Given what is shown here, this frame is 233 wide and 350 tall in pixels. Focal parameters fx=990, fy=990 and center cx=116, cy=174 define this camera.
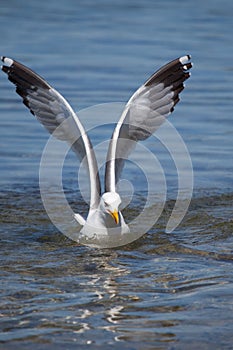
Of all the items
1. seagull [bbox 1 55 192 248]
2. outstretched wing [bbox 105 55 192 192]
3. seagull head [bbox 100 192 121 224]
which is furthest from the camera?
outstretched wing [bbox 105 55 192 192]

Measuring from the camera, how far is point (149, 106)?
923cm

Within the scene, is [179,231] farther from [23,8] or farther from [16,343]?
[23,8]

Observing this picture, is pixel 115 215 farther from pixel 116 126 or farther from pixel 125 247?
pixel 116 126

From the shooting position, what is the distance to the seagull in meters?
8.71

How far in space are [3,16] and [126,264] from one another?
13.6 metres

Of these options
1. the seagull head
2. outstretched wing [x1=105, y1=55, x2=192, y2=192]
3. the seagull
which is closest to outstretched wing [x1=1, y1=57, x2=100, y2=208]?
the seagull

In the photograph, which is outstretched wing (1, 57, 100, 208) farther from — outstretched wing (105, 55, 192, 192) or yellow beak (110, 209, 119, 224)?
yellow beak (110, 209, 119, 224)

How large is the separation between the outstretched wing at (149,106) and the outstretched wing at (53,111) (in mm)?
250

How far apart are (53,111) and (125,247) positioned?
1467 mm

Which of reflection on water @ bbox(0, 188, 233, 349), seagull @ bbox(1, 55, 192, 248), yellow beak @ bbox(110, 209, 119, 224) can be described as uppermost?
seagull @ bbox(1, 55, 192, 248)

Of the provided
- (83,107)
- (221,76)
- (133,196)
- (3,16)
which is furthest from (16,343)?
(3,16)

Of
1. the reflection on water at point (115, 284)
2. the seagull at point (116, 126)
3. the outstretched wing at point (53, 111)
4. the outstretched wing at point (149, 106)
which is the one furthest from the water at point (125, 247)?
the outstretched wing at point (149, 106)

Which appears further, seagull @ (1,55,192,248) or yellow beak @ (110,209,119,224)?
seagull @ (1,55,192,248)

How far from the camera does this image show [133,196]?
10.5 metres
